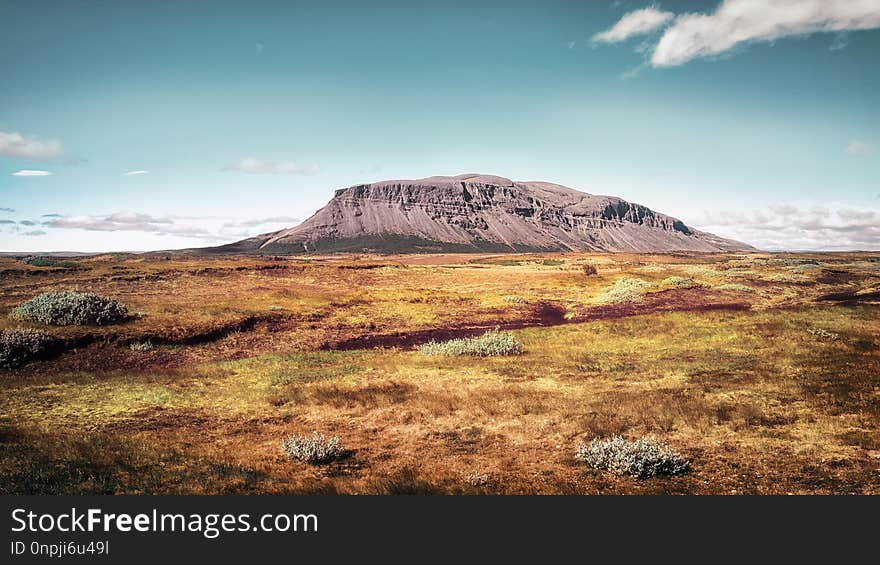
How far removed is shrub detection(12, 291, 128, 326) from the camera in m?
27.0

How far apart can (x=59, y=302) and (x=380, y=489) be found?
2972cm

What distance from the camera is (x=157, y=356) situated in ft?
82.1

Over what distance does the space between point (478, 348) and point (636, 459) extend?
16223 millimetres

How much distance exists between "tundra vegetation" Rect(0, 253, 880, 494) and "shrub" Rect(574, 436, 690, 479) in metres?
0.05

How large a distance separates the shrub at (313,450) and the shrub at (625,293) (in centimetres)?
4288

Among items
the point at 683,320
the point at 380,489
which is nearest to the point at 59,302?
the point at 380,489

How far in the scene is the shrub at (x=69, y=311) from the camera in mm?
27031

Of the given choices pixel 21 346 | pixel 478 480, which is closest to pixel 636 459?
Result: pixel 478 480

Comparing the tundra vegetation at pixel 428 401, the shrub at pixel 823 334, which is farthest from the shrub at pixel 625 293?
the shrub at pixel 823 334

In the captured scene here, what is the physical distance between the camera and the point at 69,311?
91.5 ft

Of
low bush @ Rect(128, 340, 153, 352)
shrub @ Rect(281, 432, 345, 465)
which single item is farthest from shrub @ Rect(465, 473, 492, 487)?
low bush @ Rect(128, 340, 153, 352)

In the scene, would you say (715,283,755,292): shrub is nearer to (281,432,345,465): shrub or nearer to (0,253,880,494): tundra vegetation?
(0,253,880,494): tundra vegetation

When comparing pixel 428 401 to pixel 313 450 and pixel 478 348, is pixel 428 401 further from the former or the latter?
pixel 478 348

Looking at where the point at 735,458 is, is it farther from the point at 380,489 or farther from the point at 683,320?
the point at 683,320
